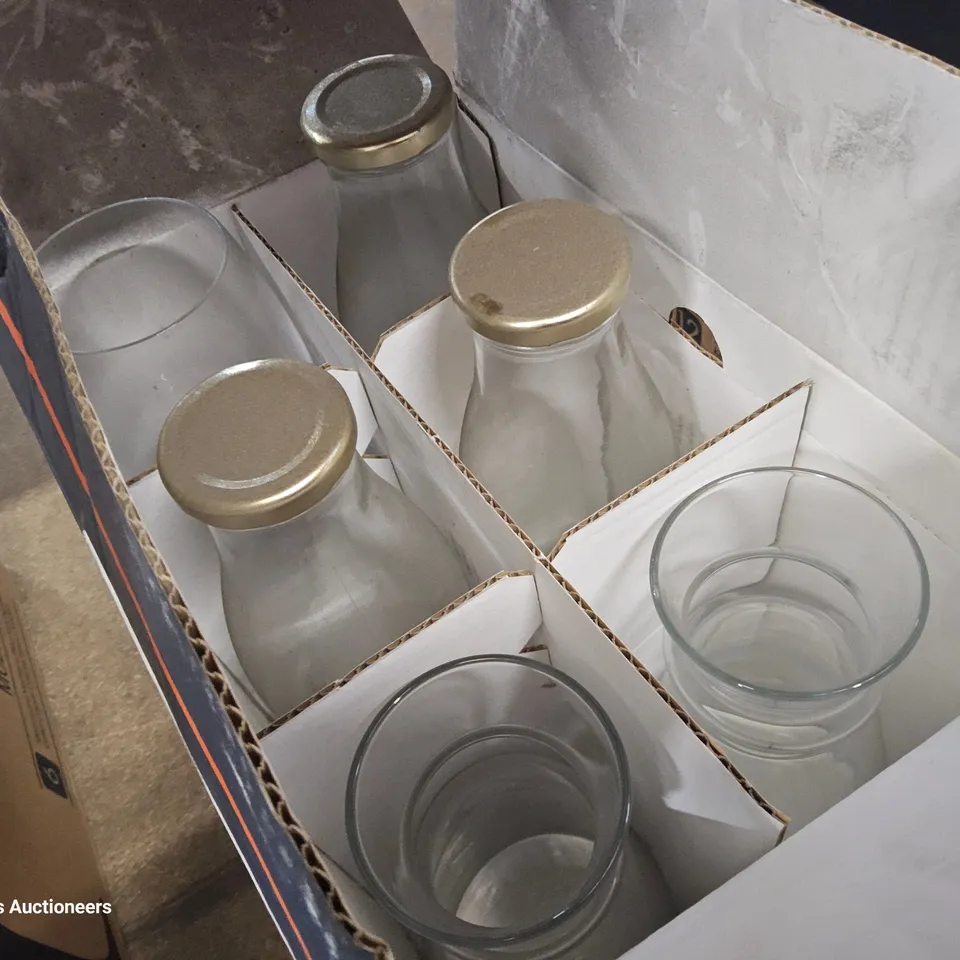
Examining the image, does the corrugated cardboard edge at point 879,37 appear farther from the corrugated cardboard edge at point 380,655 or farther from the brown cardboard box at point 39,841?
the brown cardboard box at point 39,841

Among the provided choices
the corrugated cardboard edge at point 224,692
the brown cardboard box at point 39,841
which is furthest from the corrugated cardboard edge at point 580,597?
the brown cardboard box at point 39,841

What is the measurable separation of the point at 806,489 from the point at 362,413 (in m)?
0.23

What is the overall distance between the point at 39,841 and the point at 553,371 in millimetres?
409

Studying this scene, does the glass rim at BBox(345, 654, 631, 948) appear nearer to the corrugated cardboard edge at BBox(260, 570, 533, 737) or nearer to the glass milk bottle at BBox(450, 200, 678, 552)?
the corrugated cardboard edge at BBox(260, 570, 533, 737)

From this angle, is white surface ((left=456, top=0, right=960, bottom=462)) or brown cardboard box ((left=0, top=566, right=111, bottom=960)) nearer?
white surface ((left=456, top=0, right=960, bottom=462))

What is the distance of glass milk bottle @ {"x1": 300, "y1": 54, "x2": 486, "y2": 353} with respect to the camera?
1.48 ft

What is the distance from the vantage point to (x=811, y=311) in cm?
39

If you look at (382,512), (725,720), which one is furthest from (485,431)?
(725,720)

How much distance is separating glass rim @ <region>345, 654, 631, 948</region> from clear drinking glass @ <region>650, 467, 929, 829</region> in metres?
0.05

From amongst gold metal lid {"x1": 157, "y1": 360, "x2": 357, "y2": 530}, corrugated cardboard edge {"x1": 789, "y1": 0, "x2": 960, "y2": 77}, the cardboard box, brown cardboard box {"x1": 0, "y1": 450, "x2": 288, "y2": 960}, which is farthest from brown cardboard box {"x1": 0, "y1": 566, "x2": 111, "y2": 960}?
corrugated cardboard edge {"x1": 789, "y1": 0, "x2": 960, "y2": 77}

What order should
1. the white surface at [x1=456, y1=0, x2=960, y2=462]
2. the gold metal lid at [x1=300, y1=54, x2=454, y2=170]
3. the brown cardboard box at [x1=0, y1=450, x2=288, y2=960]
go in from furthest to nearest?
the brown cardboard box at [x1=0, y1=450, x2=288, y2=960] → the gold metal lid at [x1=300, y1=54, x2=454, y2=170] → the white surface at [x1=456, y1=0, x2=960, y2=462]

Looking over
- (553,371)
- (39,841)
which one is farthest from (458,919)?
(39,841)

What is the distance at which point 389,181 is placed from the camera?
0.50 meters

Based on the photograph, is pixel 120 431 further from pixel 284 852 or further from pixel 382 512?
pixel 284 852
